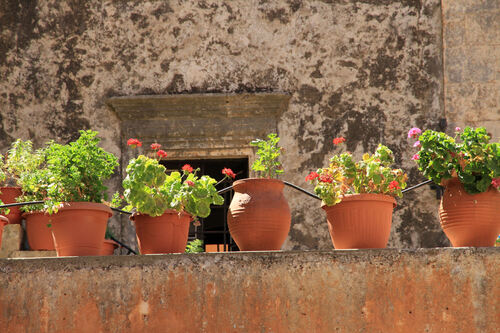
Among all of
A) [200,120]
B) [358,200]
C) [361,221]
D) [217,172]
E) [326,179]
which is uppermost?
[200,120]

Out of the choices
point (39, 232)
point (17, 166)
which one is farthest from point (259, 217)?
point (17, 166)

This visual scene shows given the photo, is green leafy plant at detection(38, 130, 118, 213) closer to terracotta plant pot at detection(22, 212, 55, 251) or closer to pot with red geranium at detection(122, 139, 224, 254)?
pot with red geranium at detection(122, 139, 224, 254)

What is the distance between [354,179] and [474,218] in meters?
0.62

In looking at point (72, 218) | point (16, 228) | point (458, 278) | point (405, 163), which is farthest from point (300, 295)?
point (405, 163)

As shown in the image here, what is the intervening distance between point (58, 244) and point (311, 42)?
3587mm

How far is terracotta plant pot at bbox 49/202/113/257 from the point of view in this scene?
137 inches

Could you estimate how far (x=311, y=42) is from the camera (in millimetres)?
6422

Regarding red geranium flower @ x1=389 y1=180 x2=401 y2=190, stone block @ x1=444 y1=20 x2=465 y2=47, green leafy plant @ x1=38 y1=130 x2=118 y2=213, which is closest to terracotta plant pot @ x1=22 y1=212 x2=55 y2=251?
green leafy plant @ x1=38 y1=130 x2=118 y2=213

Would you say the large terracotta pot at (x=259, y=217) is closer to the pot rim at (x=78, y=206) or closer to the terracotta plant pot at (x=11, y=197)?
the pot rim at (x=78, y=206)

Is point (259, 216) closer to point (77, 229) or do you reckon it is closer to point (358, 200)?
point (358, 200)

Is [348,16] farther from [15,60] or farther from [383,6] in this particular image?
[15,60]

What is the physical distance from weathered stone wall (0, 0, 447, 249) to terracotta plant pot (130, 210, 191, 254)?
2798mm

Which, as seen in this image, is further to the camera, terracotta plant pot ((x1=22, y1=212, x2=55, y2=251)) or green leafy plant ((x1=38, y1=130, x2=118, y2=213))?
terracotta plant pot ((x1=22, y1=212, x2=55, y2=251))

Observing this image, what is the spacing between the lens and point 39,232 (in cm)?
453
